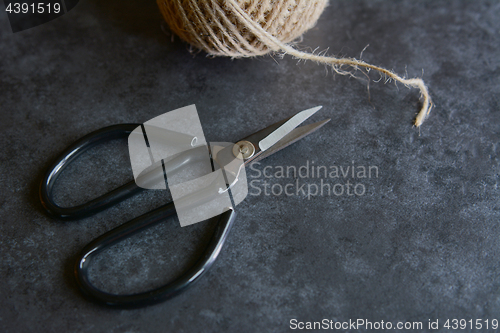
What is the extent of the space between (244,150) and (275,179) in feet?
0.26

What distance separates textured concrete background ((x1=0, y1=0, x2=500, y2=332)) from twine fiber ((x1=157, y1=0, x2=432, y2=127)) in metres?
0.07

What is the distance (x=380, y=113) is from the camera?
655 mm

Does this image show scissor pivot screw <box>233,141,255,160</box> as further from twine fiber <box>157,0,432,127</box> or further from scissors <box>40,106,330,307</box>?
twine fiber <box>157,0,432,127</box>

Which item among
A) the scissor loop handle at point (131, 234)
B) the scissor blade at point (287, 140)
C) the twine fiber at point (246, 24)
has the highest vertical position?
the twine fiber at point (246, 24)

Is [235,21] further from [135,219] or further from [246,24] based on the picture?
[135,219]

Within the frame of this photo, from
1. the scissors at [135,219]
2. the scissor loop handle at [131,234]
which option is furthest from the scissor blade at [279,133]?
the scissor loop handle at [131,234]

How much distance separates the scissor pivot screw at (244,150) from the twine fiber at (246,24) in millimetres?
156

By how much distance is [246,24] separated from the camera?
0.55 m

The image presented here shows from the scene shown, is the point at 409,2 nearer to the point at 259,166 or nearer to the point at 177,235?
the point at 259,166

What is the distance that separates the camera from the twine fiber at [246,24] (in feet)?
1.80

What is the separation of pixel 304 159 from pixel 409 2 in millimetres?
444

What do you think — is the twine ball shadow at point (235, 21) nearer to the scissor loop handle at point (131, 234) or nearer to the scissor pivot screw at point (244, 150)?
the scissor pivot screw at point (244, 150)

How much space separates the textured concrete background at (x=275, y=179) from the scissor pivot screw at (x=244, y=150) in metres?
0.07

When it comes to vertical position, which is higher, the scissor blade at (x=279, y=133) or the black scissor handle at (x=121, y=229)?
the scissor blade at (x=279, y=133)
